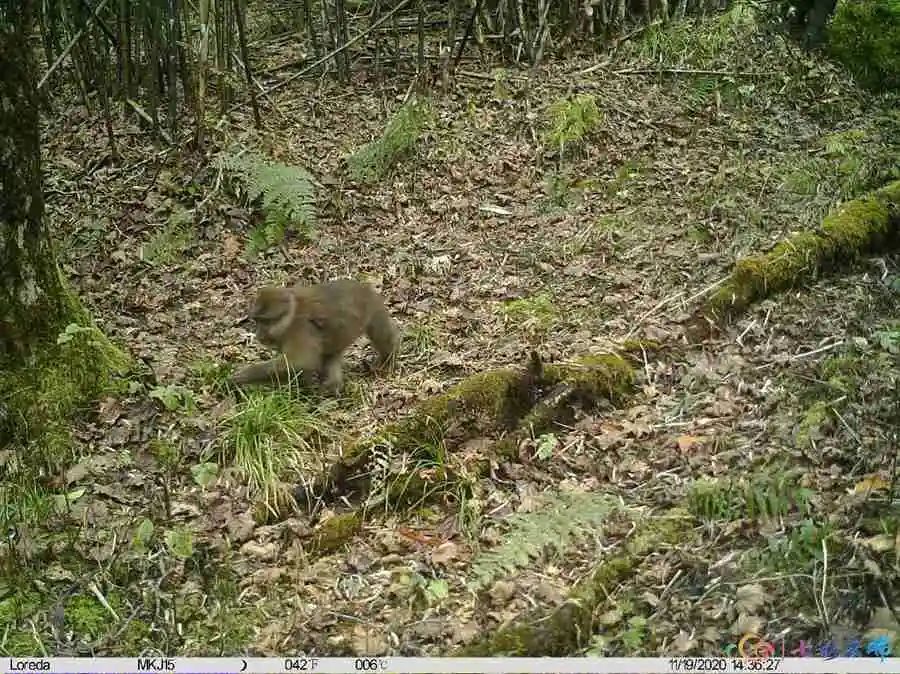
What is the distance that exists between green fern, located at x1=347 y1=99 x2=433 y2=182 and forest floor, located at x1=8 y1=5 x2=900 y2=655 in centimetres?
15

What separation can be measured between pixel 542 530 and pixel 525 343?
77.2 inches

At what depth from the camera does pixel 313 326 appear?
18.3ft

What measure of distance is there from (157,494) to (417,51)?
7574mm

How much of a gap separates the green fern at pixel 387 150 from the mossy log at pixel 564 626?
567 cm

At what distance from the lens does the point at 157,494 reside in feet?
15.4

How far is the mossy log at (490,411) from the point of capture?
4797mm

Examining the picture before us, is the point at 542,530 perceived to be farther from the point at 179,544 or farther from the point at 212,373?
Answer: the point at 212,373

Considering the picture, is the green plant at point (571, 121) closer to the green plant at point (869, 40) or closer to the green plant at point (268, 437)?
the green plant at point (869, 40)

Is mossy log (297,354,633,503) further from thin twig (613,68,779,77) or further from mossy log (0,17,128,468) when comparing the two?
thin twig (613,68,779,77)

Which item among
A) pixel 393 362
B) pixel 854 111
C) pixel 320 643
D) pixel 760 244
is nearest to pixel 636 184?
pixel 760 244

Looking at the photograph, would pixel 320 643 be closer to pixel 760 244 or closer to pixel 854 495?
pixel 854 495

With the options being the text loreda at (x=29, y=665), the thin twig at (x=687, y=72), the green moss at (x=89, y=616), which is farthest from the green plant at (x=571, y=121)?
the text loreda at (x=29, y=665)

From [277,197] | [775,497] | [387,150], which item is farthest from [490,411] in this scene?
[387,150]

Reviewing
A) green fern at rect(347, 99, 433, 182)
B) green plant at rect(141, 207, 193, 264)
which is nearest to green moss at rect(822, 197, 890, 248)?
green fern at rect(347, 99, 433, 182)
